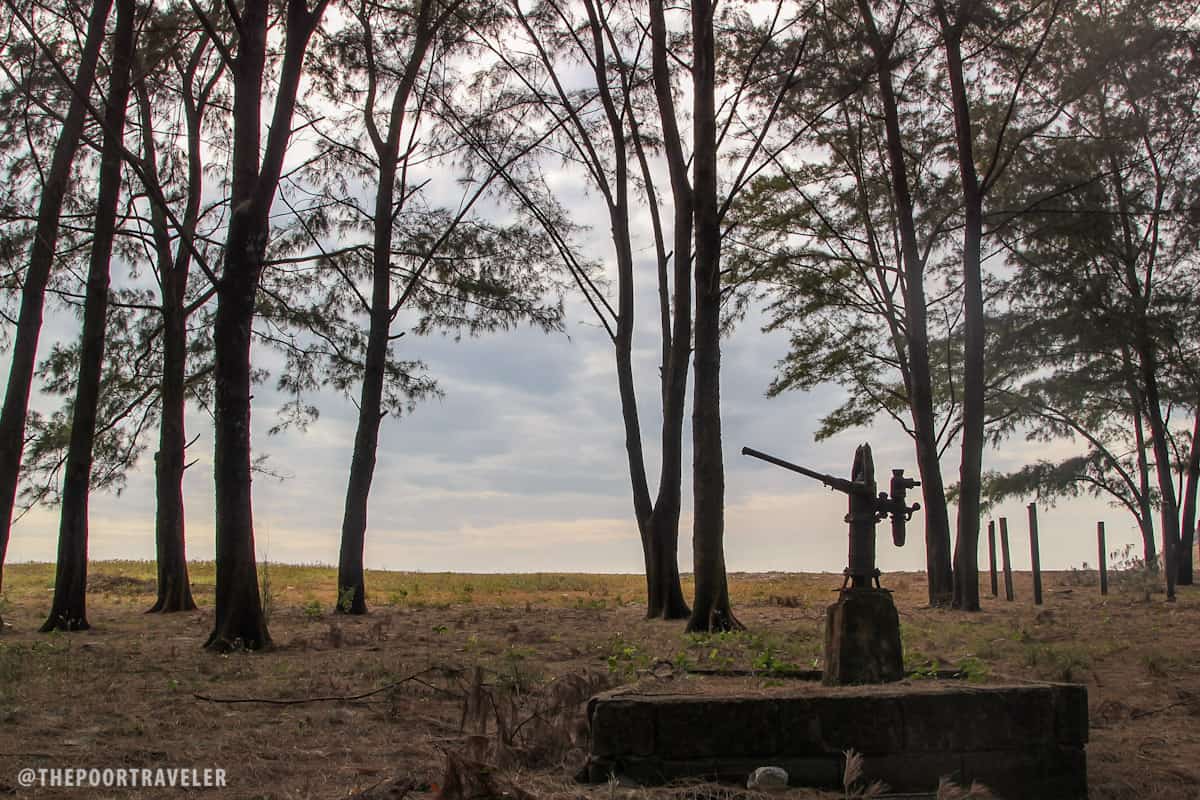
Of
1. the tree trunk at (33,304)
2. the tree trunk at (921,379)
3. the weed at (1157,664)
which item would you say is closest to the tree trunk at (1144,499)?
the tree trunk at (921,379)

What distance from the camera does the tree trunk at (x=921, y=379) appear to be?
17.8 meters

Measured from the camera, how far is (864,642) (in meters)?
6.21

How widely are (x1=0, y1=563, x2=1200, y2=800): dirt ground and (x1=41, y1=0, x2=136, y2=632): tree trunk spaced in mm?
911

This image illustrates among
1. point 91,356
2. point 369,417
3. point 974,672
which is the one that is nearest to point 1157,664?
point 974,672

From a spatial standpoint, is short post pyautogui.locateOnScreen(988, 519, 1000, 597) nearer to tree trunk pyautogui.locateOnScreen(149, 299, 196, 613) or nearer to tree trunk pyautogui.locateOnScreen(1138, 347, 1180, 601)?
tree trunk pyautogui.locateOnScreen(1138, 347, 1180, 601)

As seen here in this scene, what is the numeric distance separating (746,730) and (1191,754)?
2913 millimetres

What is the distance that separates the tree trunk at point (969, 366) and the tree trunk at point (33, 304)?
12532 mm

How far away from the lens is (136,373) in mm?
18797

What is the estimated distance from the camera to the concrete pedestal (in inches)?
242

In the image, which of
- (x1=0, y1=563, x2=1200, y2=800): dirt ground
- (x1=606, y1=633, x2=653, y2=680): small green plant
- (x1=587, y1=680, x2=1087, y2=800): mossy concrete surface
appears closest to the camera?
(x1=587, y1=680, x2=1087, y2=800): mossy concrete surface

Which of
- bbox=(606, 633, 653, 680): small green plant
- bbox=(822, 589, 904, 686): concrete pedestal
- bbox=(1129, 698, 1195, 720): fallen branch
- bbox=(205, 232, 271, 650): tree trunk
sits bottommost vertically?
bbox=(1129, 698, 1195, 720): fallen branch

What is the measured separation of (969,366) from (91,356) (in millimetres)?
12721

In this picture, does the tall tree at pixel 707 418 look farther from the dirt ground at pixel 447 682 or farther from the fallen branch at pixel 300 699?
the fallen branch at pixel 300 699

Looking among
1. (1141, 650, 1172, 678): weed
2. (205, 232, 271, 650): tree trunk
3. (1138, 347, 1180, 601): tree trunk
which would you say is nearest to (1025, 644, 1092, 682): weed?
(1141, 650, 1172, 678): weed
